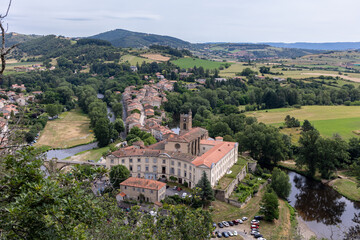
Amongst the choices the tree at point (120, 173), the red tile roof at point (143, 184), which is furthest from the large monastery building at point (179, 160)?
the red tile roof at point (143, 184)

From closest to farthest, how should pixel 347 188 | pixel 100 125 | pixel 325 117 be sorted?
pixel 347 188 < pixel 100 125 < pixel 325 117

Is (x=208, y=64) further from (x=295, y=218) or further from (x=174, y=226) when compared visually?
(x=174, y=226)

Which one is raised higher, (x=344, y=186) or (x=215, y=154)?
(x=215, y=154)

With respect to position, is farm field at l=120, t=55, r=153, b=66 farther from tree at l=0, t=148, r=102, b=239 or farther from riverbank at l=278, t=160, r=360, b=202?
tree at l=0, t=148, r=102, b=239

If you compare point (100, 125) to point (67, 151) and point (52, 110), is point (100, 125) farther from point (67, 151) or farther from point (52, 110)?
point (52, 110)

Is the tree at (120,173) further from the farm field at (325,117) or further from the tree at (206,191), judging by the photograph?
the farm field at (325,117)

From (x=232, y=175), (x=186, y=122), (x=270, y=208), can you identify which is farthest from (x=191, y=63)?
(x=270, y=208)
